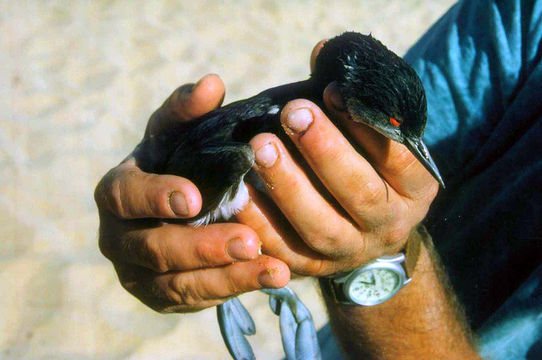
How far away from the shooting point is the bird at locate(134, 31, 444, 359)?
1.80 metres

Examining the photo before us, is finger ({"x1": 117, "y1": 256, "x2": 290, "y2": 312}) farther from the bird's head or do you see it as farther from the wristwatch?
the bird's head

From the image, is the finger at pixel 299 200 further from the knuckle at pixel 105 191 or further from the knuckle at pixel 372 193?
the knuckle at pixel 105 191

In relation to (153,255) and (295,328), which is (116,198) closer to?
(153,255)

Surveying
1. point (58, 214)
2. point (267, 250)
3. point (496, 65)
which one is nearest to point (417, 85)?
point (267, 250)

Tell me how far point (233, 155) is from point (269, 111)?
258mm

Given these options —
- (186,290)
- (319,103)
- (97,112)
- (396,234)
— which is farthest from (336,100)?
(97,112)

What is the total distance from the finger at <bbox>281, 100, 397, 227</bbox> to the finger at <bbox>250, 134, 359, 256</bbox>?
6cm

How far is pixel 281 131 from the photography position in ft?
6.26

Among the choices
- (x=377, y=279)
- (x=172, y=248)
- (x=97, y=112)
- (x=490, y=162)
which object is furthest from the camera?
(x=97, y=112)

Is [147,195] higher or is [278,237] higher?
[147,195]

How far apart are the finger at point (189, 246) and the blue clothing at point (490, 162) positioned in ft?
3.23

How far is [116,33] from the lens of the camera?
17.4 feet

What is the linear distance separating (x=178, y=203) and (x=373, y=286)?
0.84 m

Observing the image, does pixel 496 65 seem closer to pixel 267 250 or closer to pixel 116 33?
pixel 267 250
